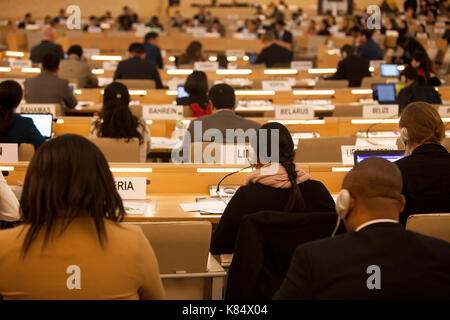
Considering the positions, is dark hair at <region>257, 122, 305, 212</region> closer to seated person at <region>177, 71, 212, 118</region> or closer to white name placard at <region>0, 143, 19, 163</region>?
white name placard at <region>0, 143, 19, 163</region>

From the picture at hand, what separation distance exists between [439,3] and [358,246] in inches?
789

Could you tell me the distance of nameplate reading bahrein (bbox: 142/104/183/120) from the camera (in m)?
6.39

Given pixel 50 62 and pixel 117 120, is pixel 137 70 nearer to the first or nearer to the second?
pixel 50 62

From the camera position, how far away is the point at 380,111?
6621 millimetres

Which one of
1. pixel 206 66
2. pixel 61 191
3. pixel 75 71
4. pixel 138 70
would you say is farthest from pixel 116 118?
pixel 206 66

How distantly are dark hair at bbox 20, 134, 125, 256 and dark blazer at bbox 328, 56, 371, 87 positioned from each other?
8.11 m

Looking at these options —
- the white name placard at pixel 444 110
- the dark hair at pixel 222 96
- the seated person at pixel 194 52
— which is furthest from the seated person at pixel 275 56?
the dark hair at pixel 222 96

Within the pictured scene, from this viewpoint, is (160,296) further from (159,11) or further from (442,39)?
(159,11)

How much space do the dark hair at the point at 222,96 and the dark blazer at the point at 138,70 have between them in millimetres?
3909

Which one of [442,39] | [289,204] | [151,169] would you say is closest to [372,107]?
[151,169]

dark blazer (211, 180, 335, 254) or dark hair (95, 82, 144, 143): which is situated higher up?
dark hair (95, 82, 144, 143)

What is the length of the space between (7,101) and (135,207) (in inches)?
60.5

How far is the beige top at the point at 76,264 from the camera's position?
196 centimetres

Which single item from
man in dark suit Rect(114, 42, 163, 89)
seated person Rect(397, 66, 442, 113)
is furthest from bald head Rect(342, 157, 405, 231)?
man in dark suit Rect(114, 42, 163, 89)
